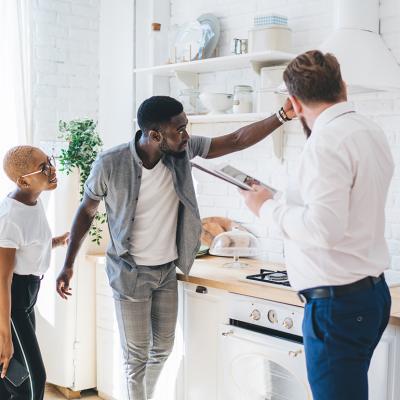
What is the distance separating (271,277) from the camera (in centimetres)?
292

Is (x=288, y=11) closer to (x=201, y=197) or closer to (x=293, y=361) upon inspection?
(x=201, y=197)

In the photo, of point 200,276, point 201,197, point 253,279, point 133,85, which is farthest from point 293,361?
point 133,85

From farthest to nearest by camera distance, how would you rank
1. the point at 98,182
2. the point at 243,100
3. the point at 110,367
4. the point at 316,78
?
the point at 110,367 < the point at 243,100 < the point at 98,182 < the point at 316,78

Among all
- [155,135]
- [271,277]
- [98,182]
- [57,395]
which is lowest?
[57,395]

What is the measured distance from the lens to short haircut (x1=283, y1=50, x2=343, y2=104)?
181 centimetres

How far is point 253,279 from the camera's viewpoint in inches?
113

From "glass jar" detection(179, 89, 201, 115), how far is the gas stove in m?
1.03

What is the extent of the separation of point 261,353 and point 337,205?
1170mm

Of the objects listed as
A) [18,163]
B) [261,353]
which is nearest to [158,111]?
[18,163]

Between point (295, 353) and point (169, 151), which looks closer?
point (295, 353)

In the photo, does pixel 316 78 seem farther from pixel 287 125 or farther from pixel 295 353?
pixel 287 125

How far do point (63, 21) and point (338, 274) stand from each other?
286cm

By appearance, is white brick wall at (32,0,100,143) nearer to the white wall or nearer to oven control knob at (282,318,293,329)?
the white wall

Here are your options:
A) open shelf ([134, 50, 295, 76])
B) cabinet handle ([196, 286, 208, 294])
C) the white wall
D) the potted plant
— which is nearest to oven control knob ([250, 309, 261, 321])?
cabinet handle ([196, 286, 208, 294])
